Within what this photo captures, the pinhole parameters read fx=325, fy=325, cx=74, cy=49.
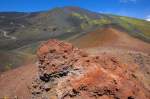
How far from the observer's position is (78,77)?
46.3ft

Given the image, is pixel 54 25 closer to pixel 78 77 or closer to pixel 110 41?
pixel 110 41

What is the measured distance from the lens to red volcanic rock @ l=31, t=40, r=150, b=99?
45.6 feet

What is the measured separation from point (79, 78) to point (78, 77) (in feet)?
0.30

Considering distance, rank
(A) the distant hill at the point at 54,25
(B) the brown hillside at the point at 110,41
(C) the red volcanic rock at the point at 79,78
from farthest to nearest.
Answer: (A) the distant hill at the point at 54,25, (B) the brown hillside at the point at 110,41, (C) the red volcanic rock at the point at 79,78

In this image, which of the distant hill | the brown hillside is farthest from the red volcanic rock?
the distant hill

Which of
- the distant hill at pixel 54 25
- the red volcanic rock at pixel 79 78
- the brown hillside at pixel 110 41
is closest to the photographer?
the red volcanic rock at pixel 79 78

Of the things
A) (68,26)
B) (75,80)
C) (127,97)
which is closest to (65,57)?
(75,80)

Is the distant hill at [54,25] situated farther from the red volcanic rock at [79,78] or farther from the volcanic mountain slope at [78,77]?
the red volcanic rock at [79,78]

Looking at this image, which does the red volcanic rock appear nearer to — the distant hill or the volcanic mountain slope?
the volcanic mountain slope

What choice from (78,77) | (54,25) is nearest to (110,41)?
(78,77)

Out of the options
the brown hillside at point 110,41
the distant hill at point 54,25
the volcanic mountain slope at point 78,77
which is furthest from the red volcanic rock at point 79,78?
the distant hill at point 54,25

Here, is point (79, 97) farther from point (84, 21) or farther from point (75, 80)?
point (84, 21)

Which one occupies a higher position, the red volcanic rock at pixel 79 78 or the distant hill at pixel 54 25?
the red volcanic rock at pixel 79 78

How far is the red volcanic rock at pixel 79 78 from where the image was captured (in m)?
13.9
